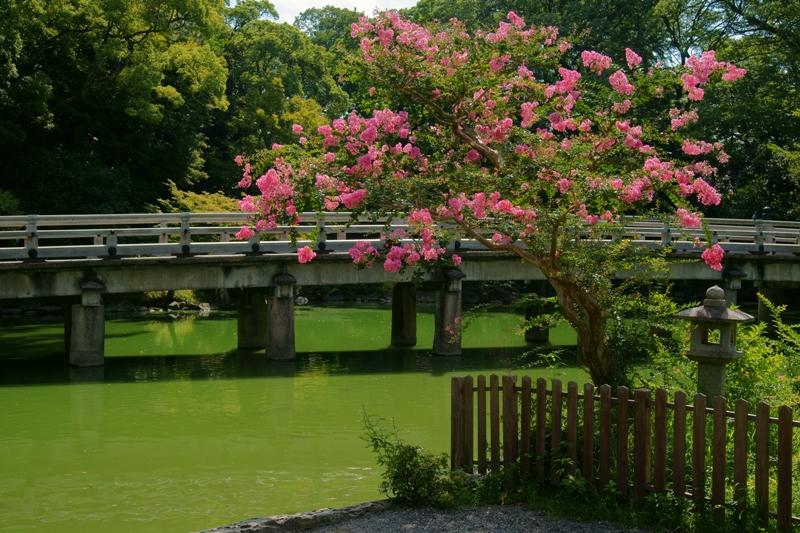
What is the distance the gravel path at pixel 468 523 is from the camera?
755 cm

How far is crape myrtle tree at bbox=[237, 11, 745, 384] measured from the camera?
9.95m

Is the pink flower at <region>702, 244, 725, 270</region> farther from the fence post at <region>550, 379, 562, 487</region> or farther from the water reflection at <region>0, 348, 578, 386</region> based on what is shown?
the water reflection at <region>0, 348, 578, 386</region>

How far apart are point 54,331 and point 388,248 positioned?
22.5 metres

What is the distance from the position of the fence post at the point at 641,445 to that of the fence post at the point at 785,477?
3.83 feet

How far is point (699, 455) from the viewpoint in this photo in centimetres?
758

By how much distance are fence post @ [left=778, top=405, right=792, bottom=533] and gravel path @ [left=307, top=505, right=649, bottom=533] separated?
43.5 inches

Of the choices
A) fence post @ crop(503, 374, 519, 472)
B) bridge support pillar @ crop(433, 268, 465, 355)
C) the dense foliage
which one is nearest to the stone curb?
fence post @ crop(503, 374, 519, 472)

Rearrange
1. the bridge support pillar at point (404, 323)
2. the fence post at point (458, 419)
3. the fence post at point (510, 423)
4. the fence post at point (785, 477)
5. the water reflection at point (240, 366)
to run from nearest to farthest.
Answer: the fence post at point (785, 477), the fence post at point (510, 423), the fence post at point (458, 419), the water reflection at point (240, 366), the bridge support pillar at point (404, 323)

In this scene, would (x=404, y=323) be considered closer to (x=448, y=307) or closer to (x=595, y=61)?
(x=448, y=307)

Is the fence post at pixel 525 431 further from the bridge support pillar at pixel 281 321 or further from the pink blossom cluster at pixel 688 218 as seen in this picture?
the bridge support pillar at pixel 281 321

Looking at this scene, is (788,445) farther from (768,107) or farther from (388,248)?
(768,107)

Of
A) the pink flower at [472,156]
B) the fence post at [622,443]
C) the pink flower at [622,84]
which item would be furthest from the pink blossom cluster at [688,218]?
the fence post at [622,443]

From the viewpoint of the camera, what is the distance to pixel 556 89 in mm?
11352

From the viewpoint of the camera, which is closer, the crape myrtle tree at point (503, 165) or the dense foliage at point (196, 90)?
the crape myrtle tree at point (503, 165)
